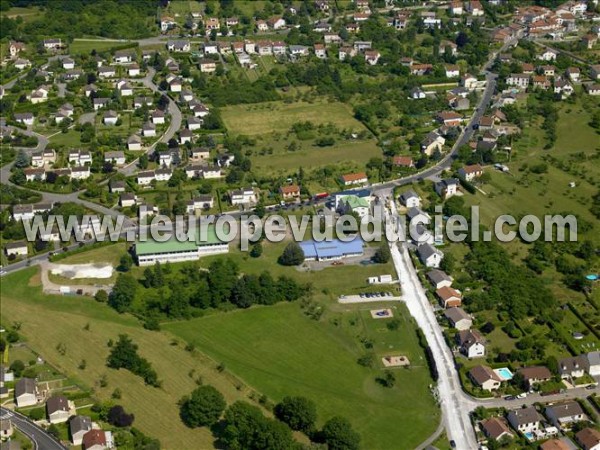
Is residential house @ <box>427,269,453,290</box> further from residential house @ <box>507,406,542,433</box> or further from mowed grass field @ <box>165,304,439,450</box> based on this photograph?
residential house @ <box>507,406,542,433</box>

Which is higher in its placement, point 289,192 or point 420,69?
point 420,69

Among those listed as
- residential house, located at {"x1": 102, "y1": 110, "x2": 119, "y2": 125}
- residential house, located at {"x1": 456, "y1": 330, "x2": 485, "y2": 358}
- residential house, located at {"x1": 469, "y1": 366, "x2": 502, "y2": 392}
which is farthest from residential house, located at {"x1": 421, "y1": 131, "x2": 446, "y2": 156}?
residential house, located at {"x1": 469, "y1": 366, "x2": 502, "y2": 392}

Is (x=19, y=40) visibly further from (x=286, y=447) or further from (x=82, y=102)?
(x=286, y=447)

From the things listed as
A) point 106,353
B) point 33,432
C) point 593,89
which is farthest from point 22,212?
point 593,89

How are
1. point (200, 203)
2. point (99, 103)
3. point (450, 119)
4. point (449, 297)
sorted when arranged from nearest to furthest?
point (449, 297)
point (200, 203)
point (450, 119)
point (99, 103)

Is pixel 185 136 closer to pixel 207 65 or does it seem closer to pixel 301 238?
pixel 207 65

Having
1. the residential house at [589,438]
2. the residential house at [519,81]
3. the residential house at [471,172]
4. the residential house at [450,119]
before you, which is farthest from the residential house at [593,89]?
the residential house at [589,438]
